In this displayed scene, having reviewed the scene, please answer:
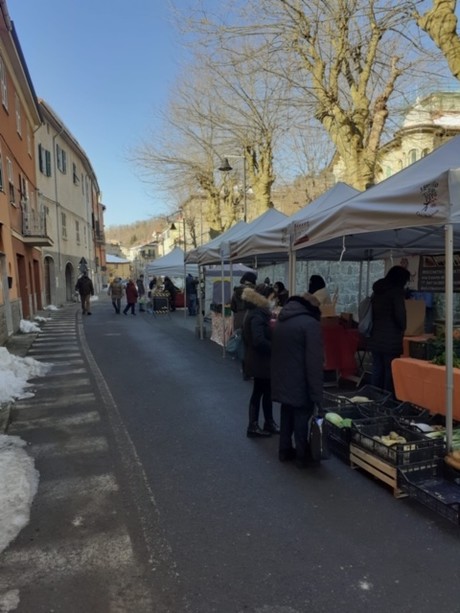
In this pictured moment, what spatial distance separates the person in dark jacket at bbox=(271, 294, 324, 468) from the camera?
4121 mm

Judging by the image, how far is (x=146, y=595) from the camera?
263cm

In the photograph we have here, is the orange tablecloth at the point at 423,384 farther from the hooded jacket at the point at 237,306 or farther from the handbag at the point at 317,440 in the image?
the hooded jacket at the point at 237,306

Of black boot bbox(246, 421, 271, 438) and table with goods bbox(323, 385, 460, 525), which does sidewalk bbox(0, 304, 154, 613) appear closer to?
black boot bbox(246, 421, 271, 438)

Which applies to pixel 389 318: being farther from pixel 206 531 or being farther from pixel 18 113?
pixel 18 113

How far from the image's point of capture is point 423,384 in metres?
5.00

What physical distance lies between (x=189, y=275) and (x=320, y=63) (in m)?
11.9

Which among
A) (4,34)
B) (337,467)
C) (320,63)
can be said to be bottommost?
(337,467)

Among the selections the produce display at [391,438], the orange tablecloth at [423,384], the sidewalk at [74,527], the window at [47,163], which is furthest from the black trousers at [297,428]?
the window at [47,163]

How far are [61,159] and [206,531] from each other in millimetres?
30851

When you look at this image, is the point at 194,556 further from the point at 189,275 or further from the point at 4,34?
the point at 189,275

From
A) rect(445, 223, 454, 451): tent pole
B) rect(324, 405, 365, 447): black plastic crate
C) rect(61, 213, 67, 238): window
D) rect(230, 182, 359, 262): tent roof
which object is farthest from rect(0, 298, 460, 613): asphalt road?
rect(61, 213, 67, 238): window

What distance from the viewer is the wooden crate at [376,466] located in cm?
375

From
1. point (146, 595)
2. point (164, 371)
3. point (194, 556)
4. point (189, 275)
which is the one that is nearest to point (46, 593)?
point (146, 595)

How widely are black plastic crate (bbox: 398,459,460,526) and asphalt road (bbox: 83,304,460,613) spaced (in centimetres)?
10
